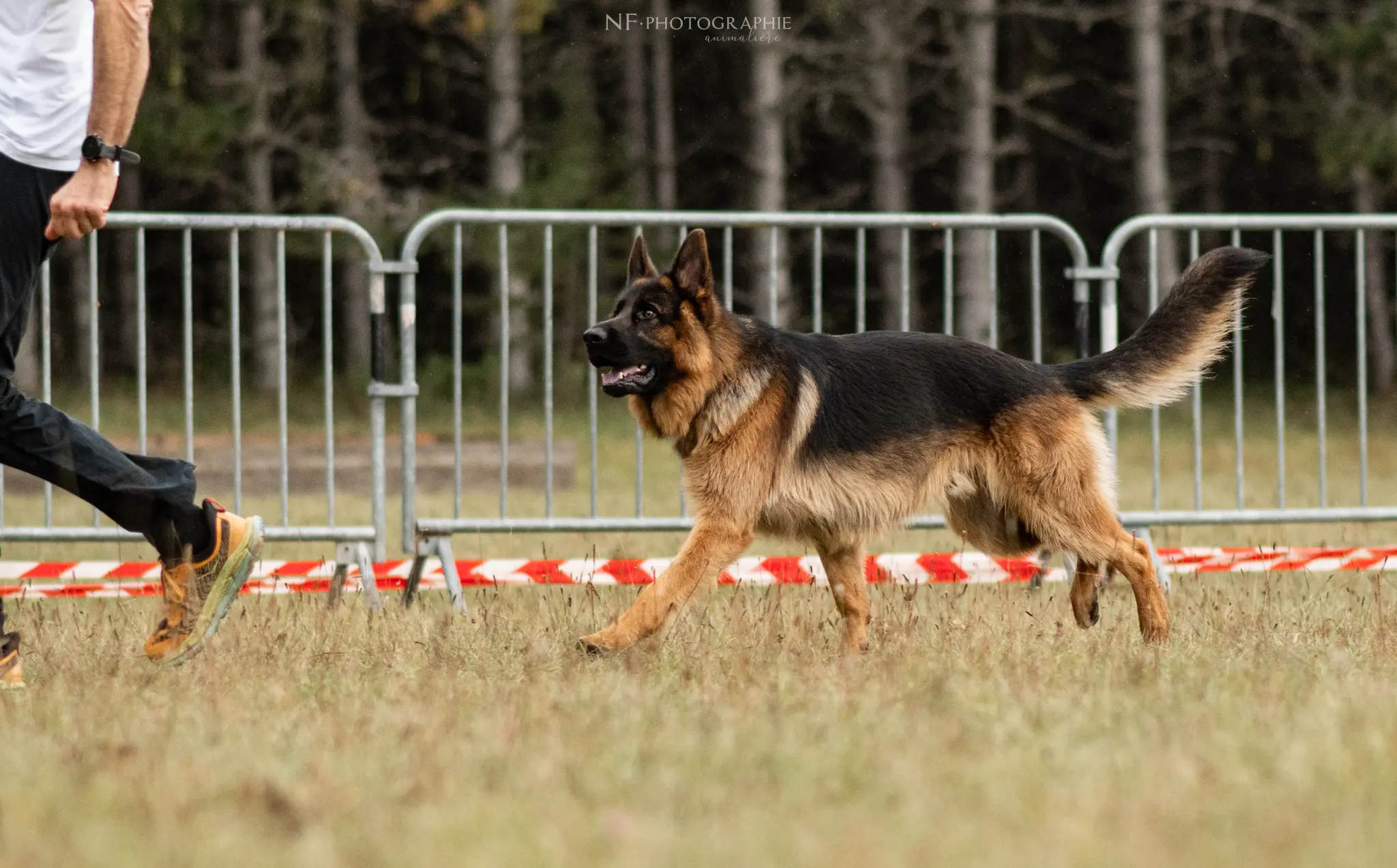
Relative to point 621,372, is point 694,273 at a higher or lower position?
higher

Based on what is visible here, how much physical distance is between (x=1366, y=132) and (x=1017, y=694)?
16.6m

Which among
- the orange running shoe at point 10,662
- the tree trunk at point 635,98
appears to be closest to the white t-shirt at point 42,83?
the orange running shoe at point 10,662

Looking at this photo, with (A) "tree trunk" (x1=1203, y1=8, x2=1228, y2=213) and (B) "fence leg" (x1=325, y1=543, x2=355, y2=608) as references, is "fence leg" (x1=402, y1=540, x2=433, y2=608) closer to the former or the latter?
(B) "fence leg" (x1=325, y1=543, x2=355, y2=608)

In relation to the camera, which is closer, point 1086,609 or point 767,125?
point 1086,609

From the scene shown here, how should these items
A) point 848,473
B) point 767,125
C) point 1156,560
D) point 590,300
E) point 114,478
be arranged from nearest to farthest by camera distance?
1. point 114,478
2. point 848,473
3. point 1156,560
4. point 590,300
5. point 767,125

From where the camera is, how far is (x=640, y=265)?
5438mm

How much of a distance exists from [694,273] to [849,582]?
3.87 ft

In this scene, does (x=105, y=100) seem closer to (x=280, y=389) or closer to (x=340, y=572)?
(x=280, y=389)

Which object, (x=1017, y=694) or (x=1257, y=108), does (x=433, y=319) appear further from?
(x=1017, y=694)

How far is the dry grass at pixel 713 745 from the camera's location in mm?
2648

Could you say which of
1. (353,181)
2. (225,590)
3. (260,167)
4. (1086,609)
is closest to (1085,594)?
(1086,609)

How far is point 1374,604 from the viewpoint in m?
5.73

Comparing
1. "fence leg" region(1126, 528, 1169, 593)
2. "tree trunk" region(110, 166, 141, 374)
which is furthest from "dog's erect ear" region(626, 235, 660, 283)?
"tree trunk" region(110, 166, 141, 374)

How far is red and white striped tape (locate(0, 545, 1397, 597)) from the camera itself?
620 cm
